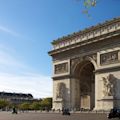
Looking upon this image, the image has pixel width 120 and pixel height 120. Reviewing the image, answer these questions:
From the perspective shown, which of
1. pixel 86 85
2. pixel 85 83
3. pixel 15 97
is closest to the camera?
pixel 85 83

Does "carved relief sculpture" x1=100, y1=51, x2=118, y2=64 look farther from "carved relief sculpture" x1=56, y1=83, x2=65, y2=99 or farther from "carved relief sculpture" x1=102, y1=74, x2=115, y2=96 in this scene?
"carved relief sculpture" x1=56, y1=83, x2=65, y2=99

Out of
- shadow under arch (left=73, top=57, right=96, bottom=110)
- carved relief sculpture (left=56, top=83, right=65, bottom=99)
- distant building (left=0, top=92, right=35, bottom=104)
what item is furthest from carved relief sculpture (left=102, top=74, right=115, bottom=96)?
distant building (left=0, top=92, right=35, bottom=104)

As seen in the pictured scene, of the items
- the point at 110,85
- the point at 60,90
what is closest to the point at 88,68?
the point at 60,90

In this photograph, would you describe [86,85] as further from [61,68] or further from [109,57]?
[109,57]

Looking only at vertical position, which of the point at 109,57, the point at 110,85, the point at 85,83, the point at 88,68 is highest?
the point at 109,57

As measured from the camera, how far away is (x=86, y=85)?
5172 centimetres

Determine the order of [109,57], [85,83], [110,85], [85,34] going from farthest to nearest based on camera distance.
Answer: [85,83]
[85,34]
[109,57]
[110,85]

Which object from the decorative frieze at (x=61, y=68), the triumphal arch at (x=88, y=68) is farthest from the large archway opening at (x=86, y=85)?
the decorative frieze at (x=61, y=68)

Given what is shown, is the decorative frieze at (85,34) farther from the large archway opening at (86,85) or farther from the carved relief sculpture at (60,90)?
the carved relief sculpture at (60,90)

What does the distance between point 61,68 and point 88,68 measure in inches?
165

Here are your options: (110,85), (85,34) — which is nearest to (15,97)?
(85,34)

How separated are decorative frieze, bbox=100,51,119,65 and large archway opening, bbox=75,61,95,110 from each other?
563cm

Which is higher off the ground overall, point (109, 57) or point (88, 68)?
point (109, 57)

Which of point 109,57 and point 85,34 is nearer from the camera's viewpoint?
point 109,57
